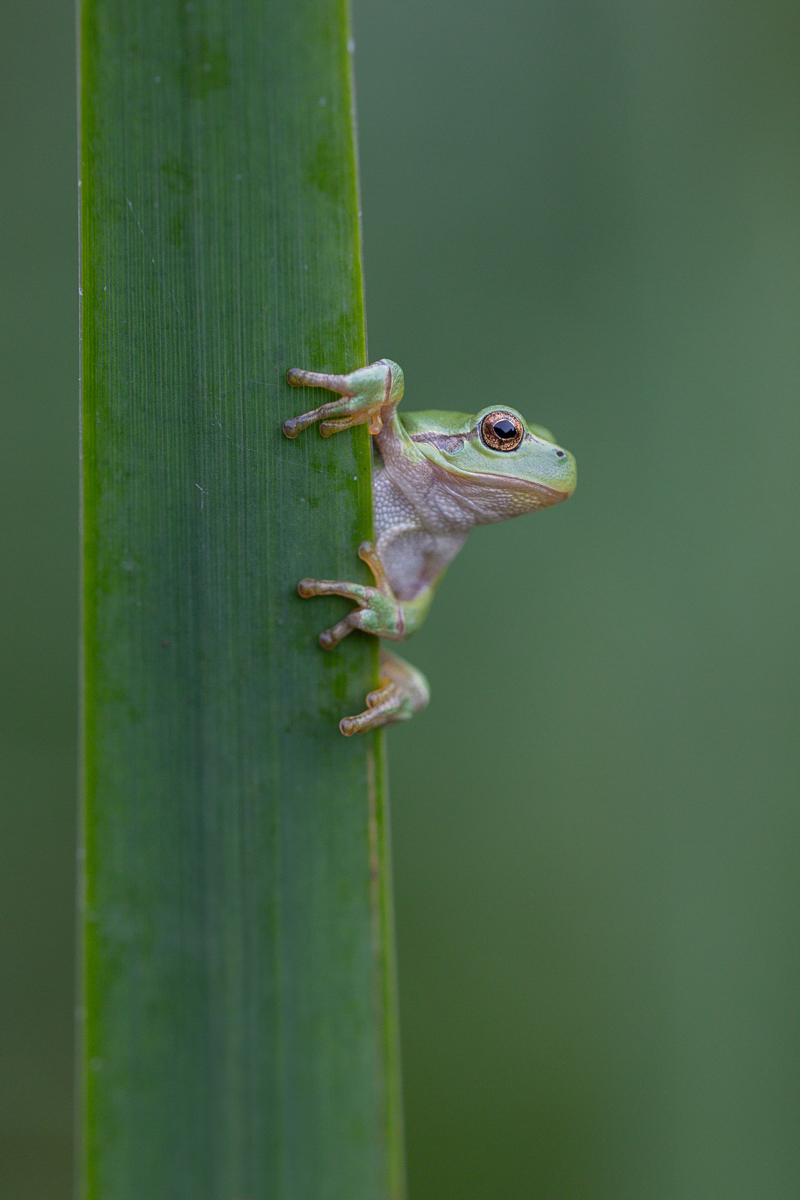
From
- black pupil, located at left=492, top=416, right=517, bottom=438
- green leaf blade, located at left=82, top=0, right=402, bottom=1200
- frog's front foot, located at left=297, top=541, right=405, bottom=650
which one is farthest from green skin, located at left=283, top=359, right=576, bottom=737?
green leaf blade, located at left=82, top=0, right=402, bottom=1200

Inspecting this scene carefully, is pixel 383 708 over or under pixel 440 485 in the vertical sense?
under

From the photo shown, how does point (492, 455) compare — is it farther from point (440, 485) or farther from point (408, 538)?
point (408, 538)

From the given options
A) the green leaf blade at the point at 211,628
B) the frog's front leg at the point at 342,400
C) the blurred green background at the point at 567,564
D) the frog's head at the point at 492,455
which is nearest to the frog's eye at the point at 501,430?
the frog's head at the point at 492,455

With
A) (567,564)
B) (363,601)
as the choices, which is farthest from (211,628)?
(567,564)

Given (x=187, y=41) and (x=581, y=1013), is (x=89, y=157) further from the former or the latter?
(x=581, y=1013)

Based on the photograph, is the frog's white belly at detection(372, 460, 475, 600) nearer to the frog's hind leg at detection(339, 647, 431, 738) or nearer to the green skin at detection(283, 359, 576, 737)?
the green skin at detection(283, 359, 576, 737)

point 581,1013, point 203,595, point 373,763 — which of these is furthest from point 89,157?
point 581,1013
